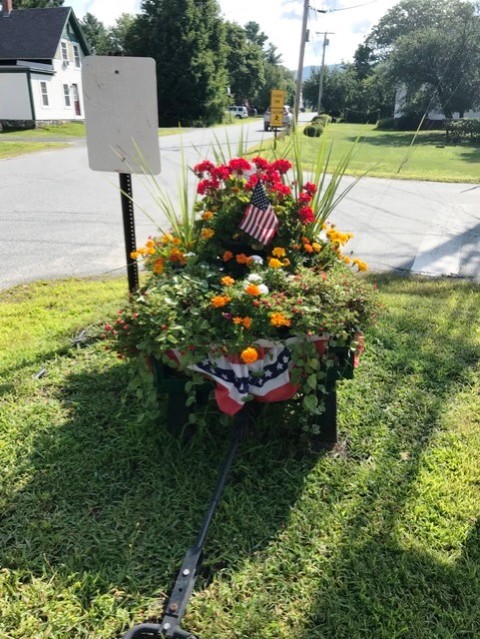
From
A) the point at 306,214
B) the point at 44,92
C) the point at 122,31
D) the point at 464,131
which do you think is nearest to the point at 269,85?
the point at 122,31

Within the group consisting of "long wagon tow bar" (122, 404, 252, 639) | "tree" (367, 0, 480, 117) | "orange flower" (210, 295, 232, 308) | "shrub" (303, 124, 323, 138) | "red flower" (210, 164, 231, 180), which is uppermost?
"tree" (367, 0, 480, 117)

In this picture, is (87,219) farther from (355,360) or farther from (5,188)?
(355,360)

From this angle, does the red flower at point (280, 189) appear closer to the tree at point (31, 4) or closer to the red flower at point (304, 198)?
the red flower at point (304, 198)

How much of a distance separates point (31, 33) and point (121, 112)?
3363cm

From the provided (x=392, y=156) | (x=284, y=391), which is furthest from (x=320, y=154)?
(x=392, y=156)

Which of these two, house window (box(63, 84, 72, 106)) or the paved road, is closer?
the paved road

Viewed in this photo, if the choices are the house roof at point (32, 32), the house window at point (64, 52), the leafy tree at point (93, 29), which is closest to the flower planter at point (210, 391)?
the house roof at point (32, 32)

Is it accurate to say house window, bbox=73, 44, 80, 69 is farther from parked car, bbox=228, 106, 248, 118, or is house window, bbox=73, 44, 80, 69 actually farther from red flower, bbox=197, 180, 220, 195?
red flower, bbox=197, 180, 220, 195

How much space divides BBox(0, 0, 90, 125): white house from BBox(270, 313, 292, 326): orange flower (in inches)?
1118

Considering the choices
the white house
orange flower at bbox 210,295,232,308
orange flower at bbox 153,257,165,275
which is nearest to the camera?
orange flower at bbox 210,295,232,308

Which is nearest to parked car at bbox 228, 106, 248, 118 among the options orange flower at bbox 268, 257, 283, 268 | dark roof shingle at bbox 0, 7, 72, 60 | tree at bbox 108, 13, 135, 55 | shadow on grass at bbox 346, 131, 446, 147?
tree at bbox 108, 13, 135, 55

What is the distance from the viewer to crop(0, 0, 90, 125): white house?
88.1 feet

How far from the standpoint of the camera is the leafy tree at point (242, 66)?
56.2 m

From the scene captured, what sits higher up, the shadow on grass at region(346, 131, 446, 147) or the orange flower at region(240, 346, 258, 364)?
the orange flower at region(240, 346, 258, 364)
